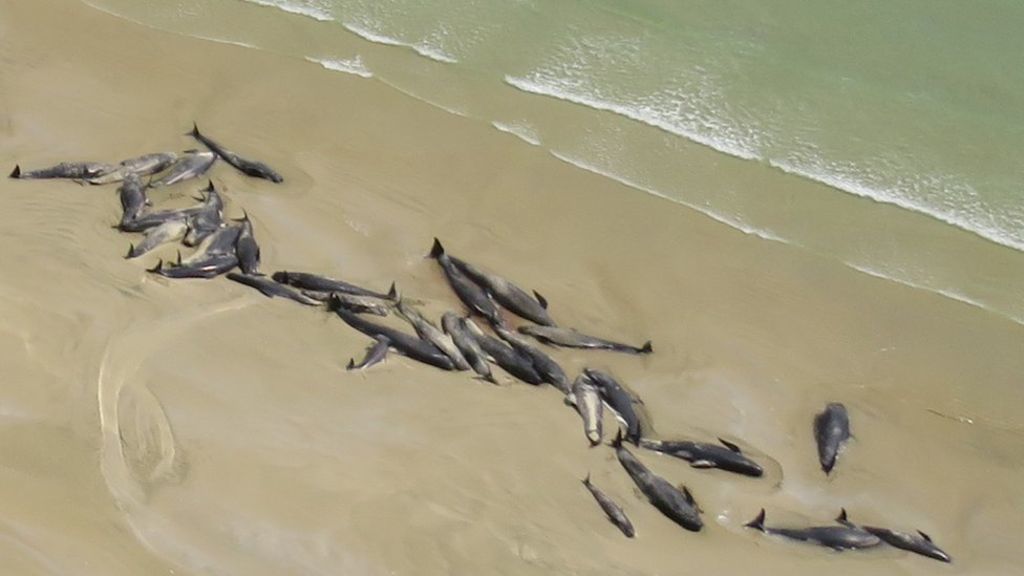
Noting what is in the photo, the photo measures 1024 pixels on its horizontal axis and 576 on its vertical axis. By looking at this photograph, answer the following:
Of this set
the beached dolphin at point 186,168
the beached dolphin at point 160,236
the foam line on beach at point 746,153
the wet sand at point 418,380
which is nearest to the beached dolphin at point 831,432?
the wet sand at point 418,380

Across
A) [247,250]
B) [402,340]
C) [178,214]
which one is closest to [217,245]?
[247,250]

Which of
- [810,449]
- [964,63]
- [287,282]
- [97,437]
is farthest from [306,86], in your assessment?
[964,63]

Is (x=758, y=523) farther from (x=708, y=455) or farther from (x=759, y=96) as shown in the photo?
(x=759, y=96)

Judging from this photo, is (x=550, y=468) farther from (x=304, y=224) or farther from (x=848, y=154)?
(x=848, y=154)

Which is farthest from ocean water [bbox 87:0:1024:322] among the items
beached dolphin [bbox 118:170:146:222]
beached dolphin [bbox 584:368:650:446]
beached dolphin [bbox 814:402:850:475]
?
beached dolphin [bbox 118:170:146:222]

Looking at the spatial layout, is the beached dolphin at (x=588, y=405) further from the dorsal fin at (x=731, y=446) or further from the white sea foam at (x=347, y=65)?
the white sea foam at (x=347, y=65)

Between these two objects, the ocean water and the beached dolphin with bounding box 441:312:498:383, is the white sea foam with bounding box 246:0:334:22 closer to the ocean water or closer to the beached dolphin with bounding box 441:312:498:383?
the ocean water

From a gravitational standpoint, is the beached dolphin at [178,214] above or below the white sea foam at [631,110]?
below
